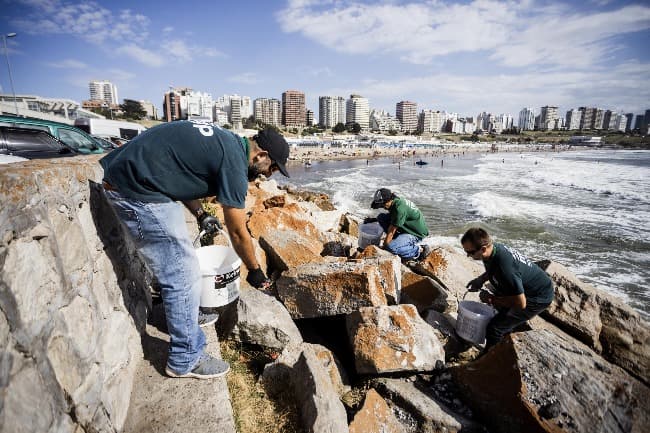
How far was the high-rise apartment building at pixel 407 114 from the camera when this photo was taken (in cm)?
16425

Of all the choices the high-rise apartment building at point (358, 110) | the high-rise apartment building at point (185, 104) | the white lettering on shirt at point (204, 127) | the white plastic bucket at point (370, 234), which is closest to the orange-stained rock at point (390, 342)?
the white lettering on shirt at point (204, 127)

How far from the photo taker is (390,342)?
3000mm

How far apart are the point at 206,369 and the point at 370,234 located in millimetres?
4408

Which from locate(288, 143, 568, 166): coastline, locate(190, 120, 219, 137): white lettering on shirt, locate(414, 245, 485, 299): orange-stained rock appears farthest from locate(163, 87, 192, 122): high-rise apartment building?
Result: locate(190, 120, 219, 137): white lettering on shirt

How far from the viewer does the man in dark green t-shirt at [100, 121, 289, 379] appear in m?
1.93

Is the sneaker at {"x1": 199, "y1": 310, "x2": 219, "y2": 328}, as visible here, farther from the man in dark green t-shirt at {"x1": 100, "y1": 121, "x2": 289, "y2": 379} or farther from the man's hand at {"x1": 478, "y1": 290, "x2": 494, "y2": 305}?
the man's hand at {"x1": 478, "y1": 290, "x2": 494, "y2": 305}

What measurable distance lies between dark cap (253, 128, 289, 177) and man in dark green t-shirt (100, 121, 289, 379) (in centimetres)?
14

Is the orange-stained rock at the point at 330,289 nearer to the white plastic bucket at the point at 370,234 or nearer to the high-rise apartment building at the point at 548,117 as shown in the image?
the white plastic bucket at the point at 370,234

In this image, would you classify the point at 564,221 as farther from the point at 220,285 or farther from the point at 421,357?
the point at 220,285

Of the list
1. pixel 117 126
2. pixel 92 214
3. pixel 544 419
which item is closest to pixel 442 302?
pixel 544 419

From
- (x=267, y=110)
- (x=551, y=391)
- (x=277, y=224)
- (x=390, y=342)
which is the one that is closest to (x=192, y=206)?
(x=277, y=224)

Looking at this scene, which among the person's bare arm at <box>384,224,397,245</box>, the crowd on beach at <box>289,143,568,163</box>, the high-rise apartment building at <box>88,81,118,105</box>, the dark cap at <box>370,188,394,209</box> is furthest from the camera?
the high-rise apartment building at <box>88,81,118,105</box>

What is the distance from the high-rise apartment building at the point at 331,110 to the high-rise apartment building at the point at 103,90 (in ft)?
296

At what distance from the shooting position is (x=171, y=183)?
78.5 inches
